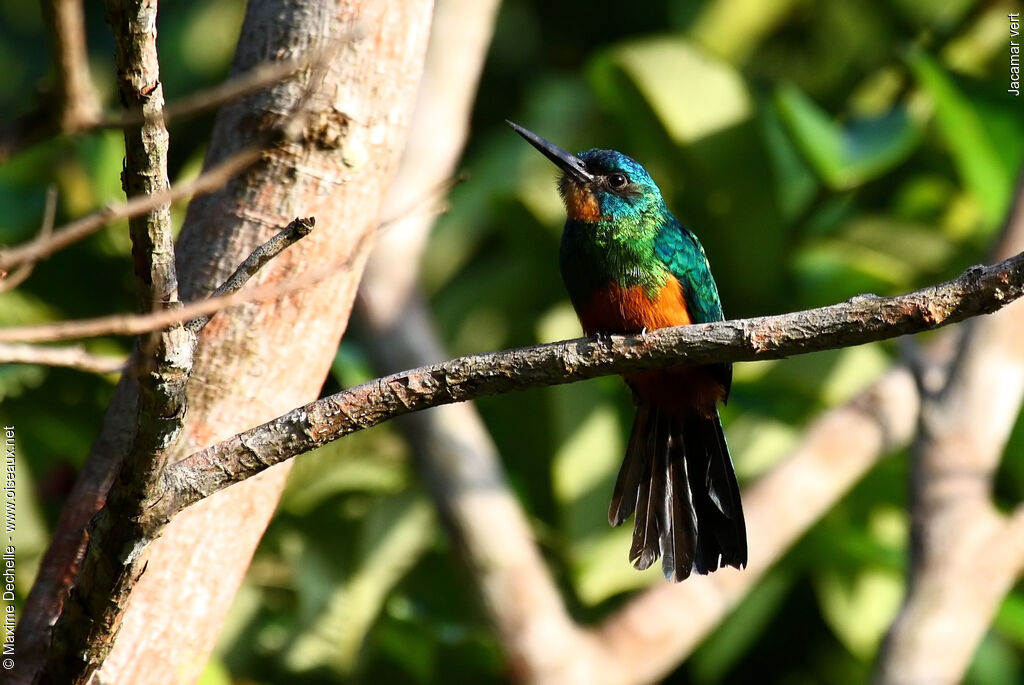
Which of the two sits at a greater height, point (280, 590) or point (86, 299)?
point (86, 299)

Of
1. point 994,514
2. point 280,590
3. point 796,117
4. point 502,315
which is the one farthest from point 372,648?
point 796,117

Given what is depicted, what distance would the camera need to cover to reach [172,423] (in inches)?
54.5

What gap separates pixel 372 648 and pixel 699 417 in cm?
182

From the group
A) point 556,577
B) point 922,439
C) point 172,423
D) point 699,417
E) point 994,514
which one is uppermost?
point 172,423

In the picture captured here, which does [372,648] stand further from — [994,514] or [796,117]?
[796,117]

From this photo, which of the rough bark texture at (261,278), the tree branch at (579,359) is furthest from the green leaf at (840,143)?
the tree branch at (579,359)

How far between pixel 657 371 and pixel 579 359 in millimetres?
1030

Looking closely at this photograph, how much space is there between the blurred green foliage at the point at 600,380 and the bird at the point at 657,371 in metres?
1.33

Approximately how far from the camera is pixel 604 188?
9.46 ft

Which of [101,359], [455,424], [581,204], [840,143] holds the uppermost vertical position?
[101,359]

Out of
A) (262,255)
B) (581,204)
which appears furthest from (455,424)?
(262,255)

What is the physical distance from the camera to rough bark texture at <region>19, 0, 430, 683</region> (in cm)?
188

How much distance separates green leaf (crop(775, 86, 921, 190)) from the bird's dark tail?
190 centimetres

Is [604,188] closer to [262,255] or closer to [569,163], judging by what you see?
[569,163]
